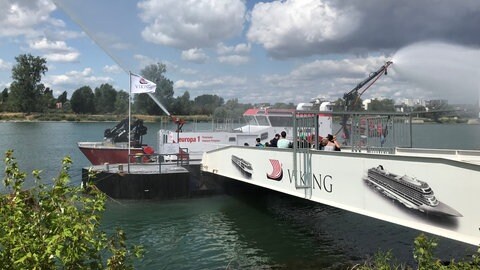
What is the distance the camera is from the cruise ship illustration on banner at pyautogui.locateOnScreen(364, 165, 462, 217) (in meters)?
9.31

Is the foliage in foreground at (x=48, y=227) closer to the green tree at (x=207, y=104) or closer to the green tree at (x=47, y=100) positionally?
the green tree at (x=207, y=104)

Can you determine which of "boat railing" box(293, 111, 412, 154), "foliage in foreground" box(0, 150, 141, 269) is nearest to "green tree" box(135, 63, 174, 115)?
"boat railing" box(293, 111, 412, 154)

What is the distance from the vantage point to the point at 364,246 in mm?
14516

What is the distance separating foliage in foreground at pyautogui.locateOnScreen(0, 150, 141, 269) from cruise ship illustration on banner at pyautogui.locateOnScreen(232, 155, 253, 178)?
39.2 feet

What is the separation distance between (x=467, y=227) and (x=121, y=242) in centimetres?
674

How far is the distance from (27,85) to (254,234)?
146 meters

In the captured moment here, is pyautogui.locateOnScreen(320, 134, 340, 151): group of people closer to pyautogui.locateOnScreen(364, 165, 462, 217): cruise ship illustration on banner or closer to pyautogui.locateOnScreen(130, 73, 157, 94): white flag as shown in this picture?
pyautogui.locateOnScreen(364, 165, 462, 217): cruise ship illustration on banner

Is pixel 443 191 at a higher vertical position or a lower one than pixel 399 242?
higher

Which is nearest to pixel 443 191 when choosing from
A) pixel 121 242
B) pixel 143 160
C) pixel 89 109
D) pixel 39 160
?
pixel 121 242

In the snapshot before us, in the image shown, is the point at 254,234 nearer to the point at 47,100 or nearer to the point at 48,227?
the point at 48,227

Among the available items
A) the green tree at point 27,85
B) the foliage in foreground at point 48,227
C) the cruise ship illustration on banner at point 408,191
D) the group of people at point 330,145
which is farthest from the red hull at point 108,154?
the green tree at point 27,85

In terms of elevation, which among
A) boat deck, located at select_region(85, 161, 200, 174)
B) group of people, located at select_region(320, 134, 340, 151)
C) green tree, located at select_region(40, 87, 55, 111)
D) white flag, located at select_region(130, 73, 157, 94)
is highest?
green tree, located at select_region(40, 87, 55, 111)

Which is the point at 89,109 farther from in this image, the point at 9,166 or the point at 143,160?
the point at 9,166

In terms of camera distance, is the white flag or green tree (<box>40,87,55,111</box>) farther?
green tree (<box>40,87,55,111</box>)
